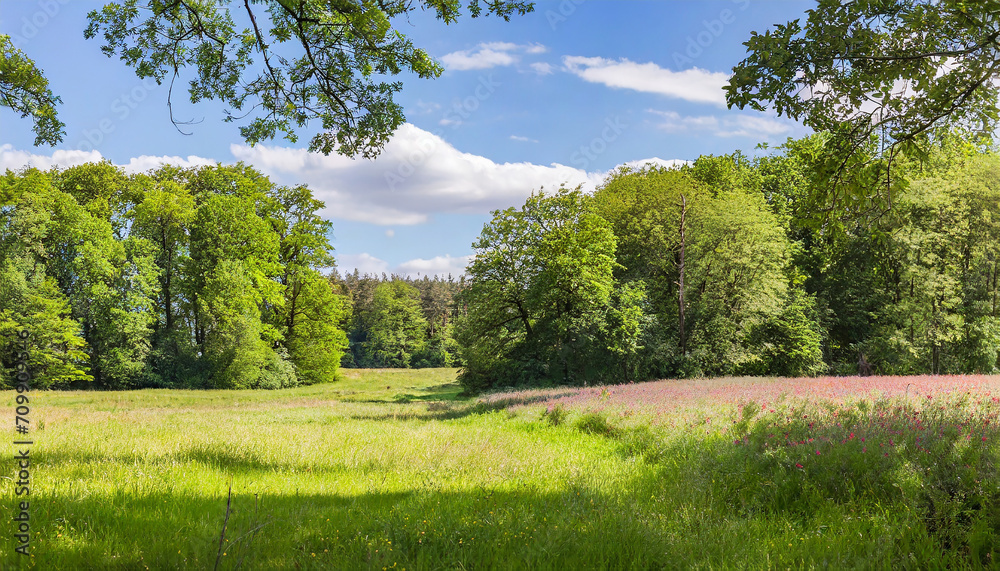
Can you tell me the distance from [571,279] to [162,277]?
33192 millimetres

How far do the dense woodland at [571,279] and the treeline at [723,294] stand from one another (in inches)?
5.2

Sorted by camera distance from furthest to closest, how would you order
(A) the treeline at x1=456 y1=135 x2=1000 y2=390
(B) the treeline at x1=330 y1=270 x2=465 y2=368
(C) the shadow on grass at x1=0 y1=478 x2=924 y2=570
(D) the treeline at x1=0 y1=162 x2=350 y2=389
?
1. (B) the treeline at x1=330 y1=270 x2=465 y2=368
2. (D) the treeline at x1=0 y1=162 x2=350 y2=389
3. (A) the treeline at x1=456 y1=135 x2=1000 y2=390
4. (C) the shadow on grass at x1=0 y1=478 x2=924 y2=570

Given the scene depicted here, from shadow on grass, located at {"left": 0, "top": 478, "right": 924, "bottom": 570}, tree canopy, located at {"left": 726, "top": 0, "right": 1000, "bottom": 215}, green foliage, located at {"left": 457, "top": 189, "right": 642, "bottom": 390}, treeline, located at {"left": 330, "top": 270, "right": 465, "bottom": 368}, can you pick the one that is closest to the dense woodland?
green foliage, located at {"left": 457, "top": 189, "right": 642, "bottom": 390}

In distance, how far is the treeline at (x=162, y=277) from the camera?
107ft

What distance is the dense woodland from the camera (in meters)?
28.8

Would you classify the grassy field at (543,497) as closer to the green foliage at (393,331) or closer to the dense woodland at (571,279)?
the dense woodland at (571,279)

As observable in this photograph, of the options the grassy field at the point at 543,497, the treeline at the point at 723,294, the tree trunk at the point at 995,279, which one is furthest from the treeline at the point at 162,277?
the tree trunk at the point at 995,279

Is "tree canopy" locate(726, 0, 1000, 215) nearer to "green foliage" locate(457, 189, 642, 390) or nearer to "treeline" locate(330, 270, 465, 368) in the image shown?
"green foliage" locate(457, 189, 642, 390)

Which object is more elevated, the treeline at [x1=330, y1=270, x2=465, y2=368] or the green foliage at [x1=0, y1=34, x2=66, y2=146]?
the green foliage at [x1=0, y1=34, x2=66, y2=146]

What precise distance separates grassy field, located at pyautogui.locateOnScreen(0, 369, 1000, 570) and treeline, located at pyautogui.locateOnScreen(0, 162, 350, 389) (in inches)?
1152

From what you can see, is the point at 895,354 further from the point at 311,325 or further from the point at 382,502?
the point at 311,325

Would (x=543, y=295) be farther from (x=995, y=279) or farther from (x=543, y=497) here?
(x=995, y=279)

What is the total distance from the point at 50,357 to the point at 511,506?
38.3 m

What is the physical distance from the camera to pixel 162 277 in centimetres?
3966
